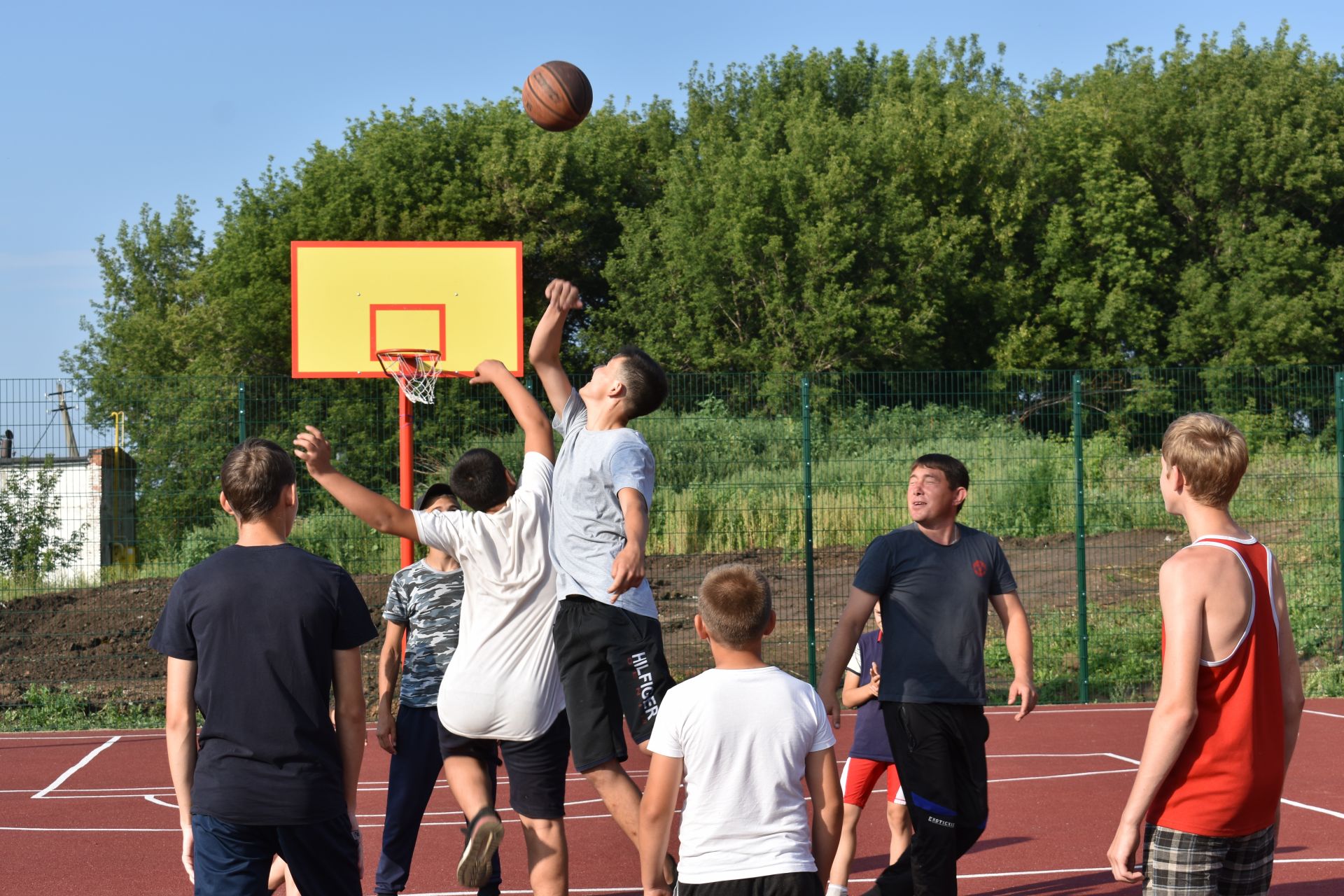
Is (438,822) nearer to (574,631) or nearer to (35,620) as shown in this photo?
(574,631)

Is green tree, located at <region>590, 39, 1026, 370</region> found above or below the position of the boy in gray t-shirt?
above

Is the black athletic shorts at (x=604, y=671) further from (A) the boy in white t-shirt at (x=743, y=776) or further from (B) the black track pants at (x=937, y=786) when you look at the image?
(A) the boy in white t-shirt at (x=743, y=776)

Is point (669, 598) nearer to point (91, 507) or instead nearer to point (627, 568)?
point (91, 507)

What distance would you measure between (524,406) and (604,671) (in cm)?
97

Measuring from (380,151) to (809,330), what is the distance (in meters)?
11.9

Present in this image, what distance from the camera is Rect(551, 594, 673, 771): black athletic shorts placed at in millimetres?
4465

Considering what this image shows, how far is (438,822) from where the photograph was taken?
7402mm

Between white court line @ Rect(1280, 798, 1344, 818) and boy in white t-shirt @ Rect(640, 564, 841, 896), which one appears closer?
boy in white t-shirt @ Rect(640, 564, 841, 896)

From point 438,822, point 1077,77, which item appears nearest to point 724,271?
point 1077,77

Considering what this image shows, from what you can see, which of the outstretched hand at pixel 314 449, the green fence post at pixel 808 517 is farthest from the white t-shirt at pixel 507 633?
the green fence post at pixel 808 517

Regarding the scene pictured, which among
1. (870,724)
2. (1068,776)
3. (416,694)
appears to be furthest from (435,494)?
(1068,776)

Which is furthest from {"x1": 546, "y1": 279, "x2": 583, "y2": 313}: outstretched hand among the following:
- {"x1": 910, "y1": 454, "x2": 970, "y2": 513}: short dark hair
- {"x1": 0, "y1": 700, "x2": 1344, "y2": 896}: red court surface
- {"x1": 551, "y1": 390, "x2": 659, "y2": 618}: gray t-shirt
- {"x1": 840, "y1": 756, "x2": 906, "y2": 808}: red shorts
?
{"x1": 0, "y1": 700, "x2": 1344, "y2": 896}: red court surface

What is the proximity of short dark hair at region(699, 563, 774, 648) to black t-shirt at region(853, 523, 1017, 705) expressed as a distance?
52.7 inches

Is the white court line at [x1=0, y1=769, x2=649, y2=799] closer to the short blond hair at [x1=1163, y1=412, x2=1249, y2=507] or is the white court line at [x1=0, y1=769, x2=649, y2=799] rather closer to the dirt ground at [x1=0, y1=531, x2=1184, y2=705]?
the dirt ground at [x1=0, y1=531, x2=1184, y2=705]
